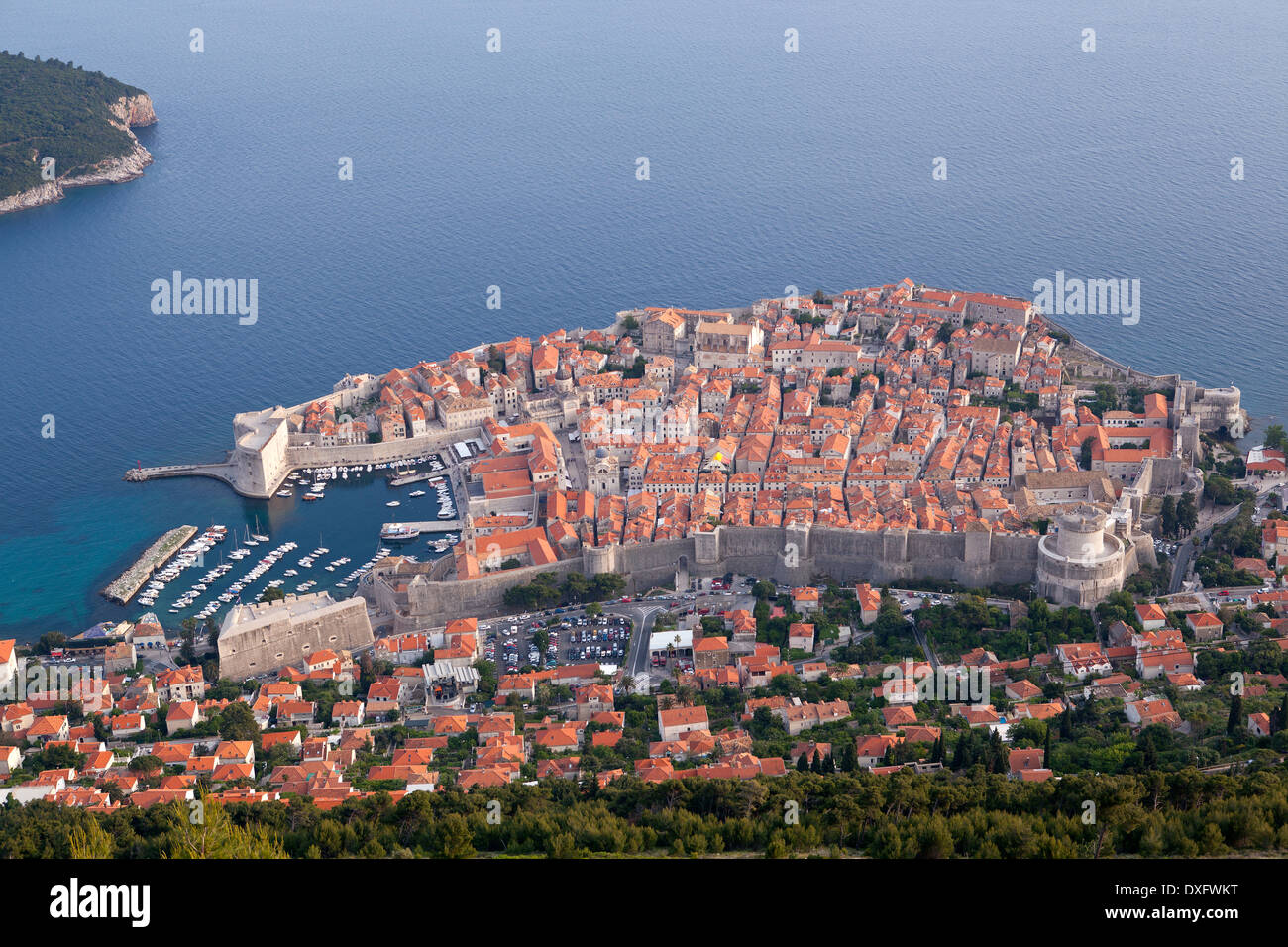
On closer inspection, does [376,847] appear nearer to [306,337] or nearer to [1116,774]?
[1116,774]

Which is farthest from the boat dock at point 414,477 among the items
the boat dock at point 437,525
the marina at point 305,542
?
the boat dock at point 437,525

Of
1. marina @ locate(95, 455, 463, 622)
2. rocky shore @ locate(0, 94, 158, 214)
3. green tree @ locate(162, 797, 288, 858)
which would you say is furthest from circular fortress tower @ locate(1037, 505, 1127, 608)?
rocky shore @ locate(0, 94, 158, 214)

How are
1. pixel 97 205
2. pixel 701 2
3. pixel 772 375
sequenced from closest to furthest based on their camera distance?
1. pixel 772 375
2. pixel 97 205
3. pixel 701 2

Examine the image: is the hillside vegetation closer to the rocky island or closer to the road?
the rocky island

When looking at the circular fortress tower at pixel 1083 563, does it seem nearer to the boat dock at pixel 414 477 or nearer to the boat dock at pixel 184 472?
the boat dock at pixel 414 477

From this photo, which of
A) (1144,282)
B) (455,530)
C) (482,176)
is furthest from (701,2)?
(455,530)

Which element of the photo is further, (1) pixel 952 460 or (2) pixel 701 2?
(2) pixel 701 2
